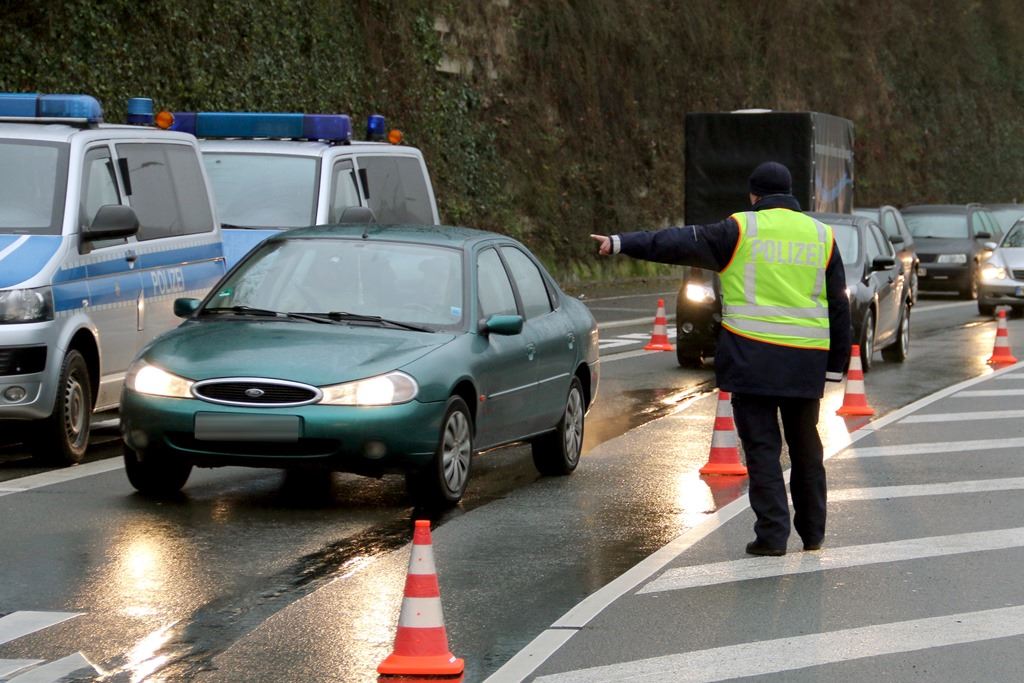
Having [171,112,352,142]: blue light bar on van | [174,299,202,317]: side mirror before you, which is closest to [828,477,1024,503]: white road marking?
[174,299,202,317]: side mirror

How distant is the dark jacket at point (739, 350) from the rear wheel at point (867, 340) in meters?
9.95

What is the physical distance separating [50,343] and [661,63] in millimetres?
30015

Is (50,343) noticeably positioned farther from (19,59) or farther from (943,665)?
(19,59)

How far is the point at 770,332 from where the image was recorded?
334 inches

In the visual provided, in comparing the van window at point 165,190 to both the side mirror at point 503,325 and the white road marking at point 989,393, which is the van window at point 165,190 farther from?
the white road marking at point 989,393

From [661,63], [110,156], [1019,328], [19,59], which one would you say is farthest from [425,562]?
[661,63]

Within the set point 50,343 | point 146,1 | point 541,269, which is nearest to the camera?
point 50,343

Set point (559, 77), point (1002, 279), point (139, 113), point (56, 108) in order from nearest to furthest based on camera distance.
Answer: point (56, 108)
point (139, 113)
point (1002, 279)
point (559, 77)

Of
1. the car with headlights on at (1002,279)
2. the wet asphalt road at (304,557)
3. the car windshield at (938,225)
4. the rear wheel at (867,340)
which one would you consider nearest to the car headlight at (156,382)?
the wet asphalt road at (304,557)

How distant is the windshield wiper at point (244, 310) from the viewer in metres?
10.1

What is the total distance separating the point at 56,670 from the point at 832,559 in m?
3.67

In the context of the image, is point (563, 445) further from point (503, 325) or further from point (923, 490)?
point (923, 490)

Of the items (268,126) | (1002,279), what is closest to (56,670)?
(268,126)

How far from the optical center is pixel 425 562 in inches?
244
